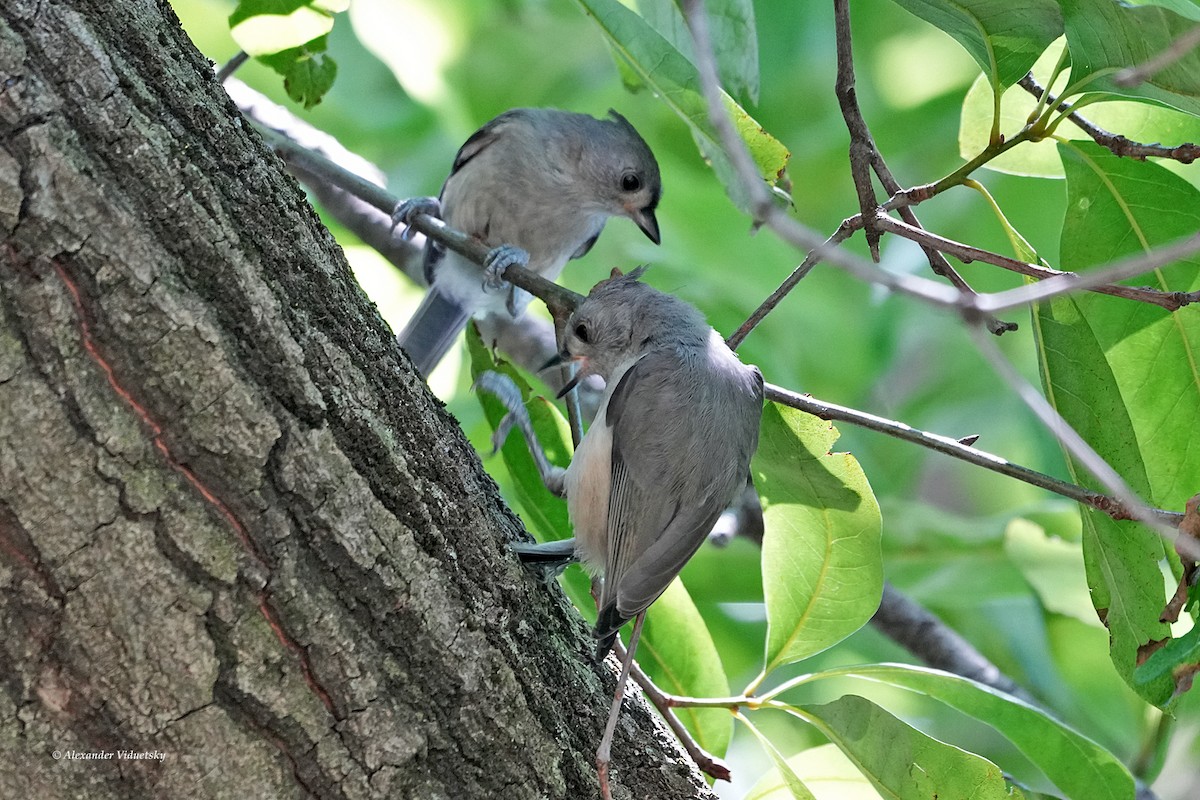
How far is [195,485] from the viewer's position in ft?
3.87

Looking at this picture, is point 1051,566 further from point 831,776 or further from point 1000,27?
point 1000,27

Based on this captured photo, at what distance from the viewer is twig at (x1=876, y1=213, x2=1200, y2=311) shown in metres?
1.61

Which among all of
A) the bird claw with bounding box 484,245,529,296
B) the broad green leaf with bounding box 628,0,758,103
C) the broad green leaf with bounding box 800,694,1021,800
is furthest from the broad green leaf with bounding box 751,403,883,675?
the bird claw with bounding box 484,245,529,296

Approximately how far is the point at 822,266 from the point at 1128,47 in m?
2.28

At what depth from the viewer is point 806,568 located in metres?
2.01

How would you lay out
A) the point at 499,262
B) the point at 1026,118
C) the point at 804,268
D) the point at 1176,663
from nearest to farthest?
the point at 1176,663 < the point at 804,268 < the point at 1026,118 < the point at 499,262

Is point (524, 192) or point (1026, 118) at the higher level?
point (1026, 118)

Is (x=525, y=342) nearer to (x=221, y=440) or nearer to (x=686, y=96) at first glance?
(x=686, y=96)

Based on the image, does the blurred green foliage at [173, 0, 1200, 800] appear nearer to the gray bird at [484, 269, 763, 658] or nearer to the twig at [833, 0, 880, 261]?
the gray bird at [484, 269, 763, 658]

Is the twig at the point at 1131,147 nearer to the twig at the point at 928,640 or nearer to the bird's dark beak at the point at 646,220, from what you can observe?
the twig at the point at 928,640

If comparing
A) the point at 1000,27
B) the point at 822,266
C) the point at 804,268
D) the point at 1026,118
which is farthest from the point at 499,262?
the point at 822,266

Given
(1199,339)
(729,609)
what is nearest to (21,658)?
(1199,339)

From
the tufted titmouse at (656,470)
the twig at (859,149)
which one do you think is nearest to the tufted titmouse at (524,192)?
the tufted titmouse at (656,470)

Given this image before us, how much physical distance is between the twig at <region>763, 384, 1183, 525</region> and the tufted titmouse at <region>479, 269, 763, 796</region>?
0.17 m
